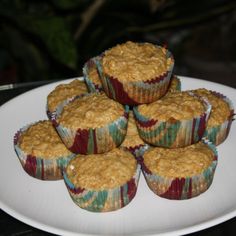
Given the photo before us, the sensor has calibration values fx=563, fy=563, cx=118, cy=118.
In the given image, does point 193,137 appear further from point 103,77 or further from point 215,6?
point 215,6

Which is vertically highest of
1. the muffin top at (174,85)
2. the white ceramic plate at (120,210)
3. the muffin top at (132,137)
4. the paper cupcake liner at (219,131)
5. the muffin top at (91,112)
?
the muffin top at (91,112)

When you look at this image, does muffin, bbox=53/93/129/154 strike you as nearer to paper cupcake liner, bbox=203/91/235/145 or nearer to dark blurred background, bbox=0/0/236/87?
paper cupcake liner, bbox=203/91/235/145

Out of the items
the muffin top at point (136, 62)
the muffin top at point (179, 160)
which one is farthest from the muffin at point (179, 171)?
the muffin top at point (136, 62)

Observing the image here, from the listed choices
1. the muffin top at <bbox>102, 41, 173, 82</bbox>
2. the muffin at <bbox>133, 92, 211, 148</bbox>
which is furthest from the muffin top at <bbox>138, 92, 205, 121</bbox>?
the muffin top at <bbox>102, 41, 173, 82</bbox>

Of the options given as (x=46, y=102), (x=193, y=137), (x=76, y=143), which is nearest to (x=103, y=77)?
(x=76, y=143)

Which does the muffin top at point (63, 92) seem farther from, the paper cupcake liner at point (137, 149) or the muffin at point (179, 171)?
the muffin at point (179, 171)

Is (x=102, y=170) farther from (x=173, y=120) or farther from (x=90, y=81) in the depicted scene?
(x=90, y=81)

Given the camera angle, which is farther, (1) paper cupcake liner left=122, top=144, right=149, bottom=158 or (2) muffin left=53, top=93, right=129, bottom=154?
(1) paper cupcake liner left=122, top=144, right=149, bottom=158

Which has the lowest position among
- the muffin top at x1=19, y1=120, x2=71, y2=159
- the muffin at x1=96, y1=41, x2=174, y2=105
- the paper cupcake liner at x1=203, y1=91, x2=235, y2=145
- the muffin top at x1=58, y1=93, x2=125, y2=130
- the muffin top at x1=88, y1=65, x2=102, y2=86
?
the paper cupcake liner at x1=203, y1=91, x2=235, y2=145
